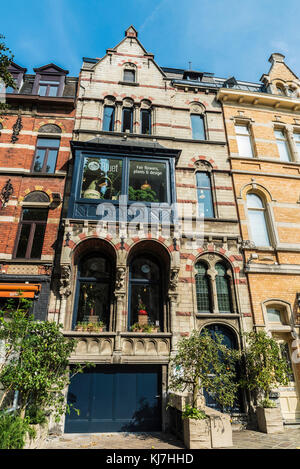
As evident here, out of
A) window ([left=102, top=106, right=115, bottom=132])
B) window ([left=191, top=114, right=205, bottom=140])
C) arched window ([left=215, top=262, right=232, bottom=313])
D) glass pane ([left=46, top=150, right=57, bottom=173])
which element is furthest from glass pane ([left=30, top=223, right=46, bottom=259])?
window ([left=191, top=114, right=205, bottom=140])

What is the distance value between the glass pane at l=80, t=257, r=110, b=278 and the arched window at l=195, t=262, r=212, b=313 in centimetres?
378

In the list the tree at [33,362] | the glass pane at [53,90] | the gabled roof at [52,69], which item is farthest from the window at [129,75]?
the tree at [33,362]

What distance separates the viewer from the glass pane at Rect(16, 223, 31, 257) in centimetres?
1126

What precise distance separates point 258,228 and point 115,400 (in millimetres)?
9502

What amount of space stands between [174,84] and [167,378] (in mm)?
14858

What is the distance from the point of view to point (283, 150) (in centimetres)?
1557

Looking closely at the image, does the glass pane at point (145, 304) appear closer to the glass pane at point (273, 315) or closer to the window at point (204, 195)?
the window at point (204, 195)

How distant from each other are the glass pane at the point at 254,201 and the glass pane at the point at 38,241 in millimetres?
9623

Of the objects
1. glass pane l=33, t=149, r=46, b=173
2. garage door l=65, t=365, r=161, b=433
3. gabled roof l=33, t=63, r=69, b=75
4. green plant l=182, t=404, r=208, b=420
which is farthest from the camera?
gabled roof l=33, t=63, r=69, b=75

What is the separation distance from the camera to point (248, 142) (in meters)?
15.3

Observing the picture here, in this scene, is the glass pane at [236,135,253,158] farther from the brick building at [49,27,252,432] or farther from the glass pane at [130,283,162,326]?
the glass pane at [130,283,162,326]

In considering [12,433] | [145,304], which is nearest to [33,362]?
[12,433]

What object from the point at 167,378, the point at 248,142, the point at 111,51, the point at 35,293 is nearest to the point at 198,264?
the point at 167,378

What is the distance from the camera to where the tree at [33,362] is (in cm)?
716
